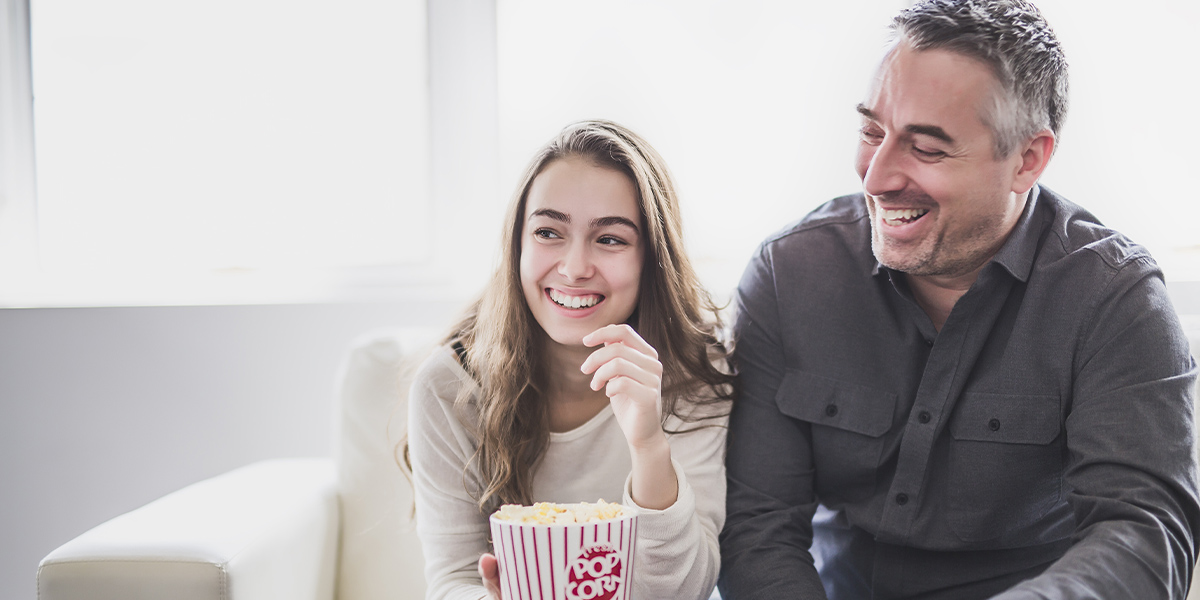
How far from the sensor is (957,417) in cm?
121

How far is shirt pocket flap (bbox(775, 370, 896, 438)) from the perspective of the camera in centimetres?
126

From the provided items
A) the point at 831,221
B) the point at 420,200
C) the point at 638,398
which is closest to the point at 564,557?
the point at 638,398

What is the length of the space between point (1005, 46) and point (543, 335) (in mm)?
829

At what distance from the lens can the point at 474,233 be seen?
2248 mm

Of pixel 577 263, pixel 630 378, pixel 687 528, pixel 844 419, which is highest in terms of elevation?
pixel 577 263

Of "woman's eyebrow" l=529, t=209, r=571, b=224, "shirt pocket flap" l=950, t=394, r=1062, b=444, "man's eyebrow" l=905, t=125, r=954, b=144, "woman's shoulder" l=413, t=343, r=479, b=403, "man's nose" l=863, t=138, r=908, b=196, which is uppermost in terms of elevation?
"man's eyebrow" l=905, t=125, r=954, b=144

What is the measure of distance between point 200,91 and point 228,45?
16 cm

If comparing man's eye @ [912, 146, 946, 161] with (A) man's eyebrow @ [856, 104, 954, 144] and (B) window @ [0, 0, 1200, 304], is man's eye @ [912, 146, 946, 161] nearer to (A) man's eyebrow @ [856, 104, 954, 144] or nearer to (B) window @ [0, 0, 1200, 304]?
(A) man's eyebrow @ [856, 104, 954, 144]

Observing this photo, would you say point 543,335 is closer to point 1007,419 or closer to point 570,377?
point 570,377

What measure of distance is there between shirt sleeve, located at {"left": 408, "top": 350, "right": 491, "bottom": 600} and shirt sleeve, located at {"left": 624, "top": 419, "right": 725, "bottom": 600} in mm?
264

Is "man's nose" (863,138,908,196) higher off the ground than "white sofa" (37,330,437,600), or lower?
higher

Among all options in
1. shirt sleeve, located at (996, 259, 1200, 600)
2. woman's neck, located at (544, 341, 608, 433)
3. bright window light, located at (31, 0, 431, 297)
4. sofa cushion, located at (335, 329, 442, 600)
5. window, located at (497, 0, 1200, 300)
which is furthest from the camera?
bright window light, located at (31, 0, 431, 297)

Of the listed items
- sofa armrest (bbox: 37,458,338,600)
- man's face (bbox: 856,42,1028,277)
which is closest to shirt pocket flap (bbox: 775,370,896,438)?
man's face (bbox: 856,42,1028,277)

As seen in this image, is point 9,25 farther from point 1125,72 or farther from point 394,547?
point 1125,72
